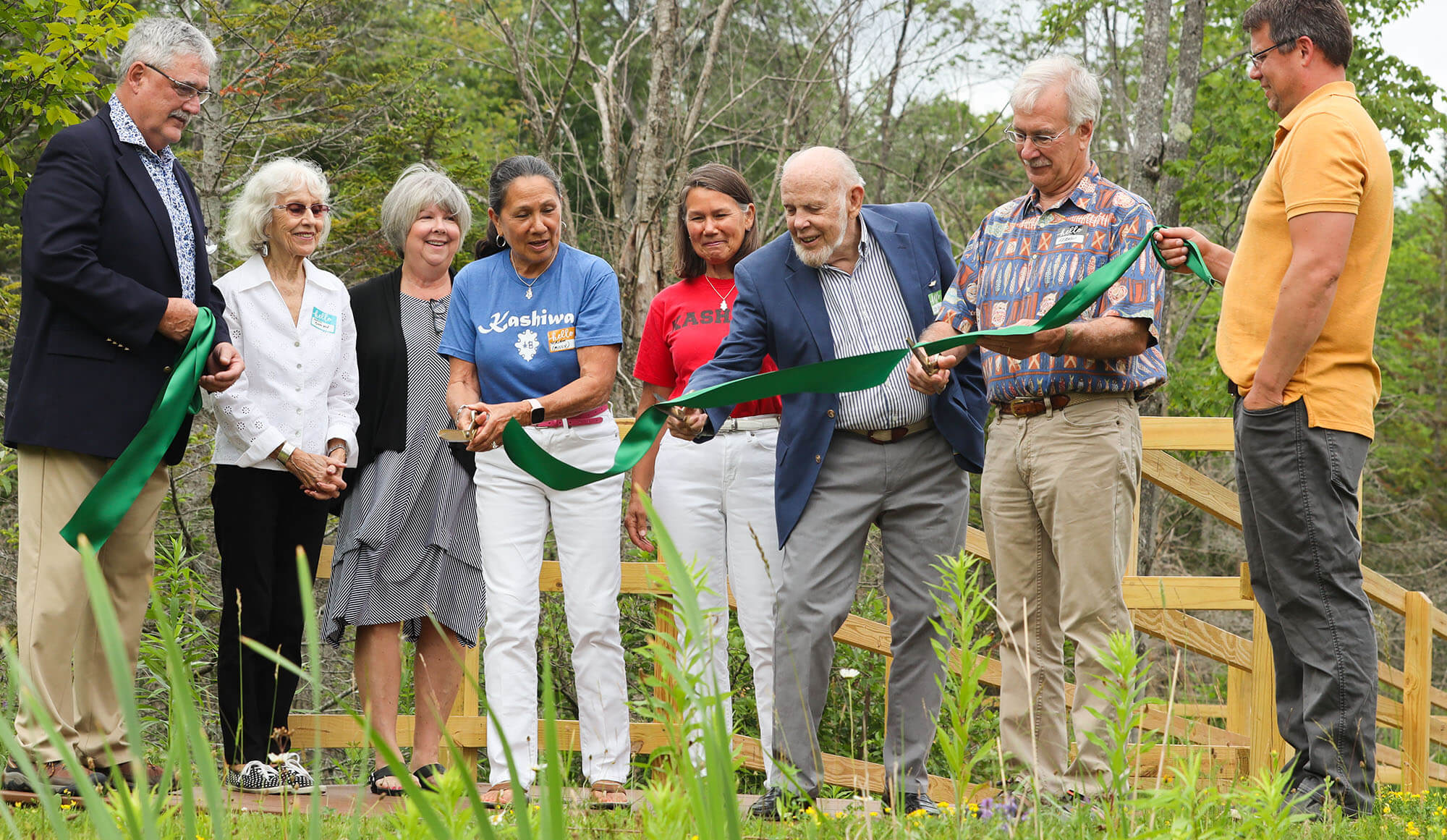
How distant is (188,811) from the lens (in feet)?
3.86

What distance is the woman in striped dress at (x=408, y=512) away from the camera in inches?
157

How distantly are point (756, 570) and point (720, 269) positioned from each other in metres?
1.06

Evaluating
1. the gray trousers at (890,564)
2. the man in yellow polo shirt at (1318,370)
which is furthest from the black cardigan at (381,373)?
the man in yellow polo shirt at (1318,370)

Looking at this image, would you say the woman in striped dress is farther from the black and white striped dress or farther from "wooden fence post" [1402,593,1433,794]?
"wooden fence post" [1402,593,1433,794]

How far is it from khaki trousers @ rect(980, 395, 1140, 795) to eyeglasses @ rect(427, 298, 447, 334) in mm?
1934

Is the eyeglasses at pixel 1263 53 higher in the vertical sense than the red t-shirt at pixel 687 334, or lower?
higher

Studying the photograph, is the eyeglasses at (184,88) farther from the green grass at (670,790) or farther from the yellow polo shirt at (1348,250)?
the yellow polo shirt at (1348,250)

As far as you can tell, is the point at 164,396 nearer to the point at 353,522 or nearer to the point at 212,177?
the point at 353,522

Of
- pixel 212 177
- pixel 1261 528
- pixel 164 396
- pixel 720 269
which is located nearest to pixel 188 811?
pixel 164 396

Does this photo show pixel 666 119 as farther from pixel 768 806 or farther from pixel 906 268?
pixel 768 806

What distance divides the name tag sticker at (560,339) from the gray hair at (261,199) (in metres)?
0.93

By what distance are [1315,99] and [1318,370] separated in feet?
2.37

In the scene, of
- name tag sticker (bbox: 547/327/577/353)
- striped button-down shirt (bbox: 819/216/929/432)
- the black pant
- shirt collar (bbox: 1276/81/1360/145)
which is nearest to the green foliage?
the black pant

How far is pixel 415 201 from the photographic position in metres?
4.25
